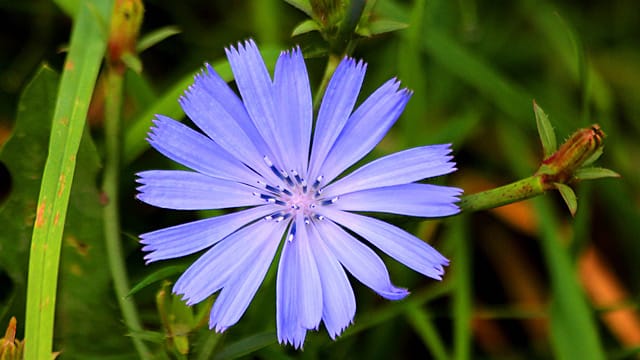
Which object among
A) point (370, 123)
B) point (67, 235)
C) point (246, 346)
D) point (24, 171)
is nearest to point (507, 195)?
point (370, 123)

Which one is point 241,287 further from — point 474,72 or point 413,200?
point 474,72

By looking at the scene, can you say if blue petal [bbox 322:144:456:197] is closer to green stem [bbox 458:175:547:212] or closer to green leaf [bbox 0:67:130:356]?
green stem [bbox 458:175:547:212]

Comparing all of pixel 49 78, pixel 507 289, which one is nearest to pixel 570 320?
pixel 507 289

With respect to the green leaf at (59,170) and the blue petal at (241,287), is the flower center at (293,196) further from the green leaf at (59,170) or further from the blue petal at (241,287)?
the green leaf at (59,170)

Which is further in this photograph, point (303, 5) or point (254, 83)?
point (303, 5)

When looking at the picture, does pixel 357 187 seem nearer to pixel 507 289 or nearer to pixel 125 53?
pixel 125 53

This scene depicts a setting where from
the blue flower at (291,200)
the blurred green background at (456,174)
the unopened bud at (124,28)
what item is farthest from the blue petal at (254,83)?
the unopened bud at (124,28)

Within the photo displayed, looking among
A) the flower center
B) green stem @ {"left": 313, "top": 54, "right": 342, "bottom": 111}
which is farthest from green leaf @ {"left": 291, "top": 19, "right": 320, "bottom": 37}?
the flower center
